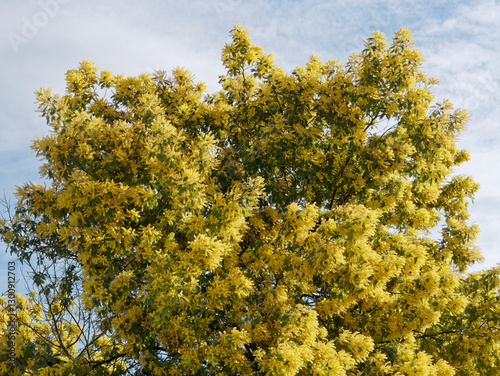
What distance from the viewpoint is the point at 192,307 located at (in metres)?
7.40

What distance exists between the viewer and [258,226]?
8.84m

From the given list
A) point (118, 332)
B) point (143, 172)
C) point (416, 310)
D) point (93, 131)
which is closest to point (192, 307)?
point (118, 332)

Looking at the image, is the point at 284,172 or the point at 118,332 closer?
the point at 118,332

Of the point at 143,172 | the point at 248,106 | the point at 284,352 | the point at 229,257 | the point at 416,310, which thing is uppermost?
the point at 248,106

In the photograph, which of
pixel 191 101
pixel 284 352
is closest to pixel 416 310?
pixel 284 352

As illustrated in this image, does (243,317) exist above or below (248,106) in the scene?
below

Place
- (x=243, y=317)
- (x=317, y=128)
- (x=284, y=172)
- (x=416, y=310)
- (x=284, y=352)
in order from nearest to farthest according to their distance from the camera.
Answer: (x=284, y=352), (x=243, y=317), (x=416, y=310), (x=317, y=128), (x=284, y=172)

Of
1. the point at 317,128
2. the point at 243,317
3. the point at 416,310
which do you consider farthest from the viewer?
the point at 317,128

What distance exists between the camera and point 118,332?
26.1 ft

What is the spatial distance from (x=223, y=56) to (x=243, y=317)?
517cm

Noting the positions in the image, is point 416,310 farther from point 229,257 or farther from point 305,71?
point 305,71

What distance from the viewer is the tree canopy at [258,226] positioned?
24.9ft

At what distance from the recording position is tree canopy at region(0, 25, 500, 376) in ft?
24.9

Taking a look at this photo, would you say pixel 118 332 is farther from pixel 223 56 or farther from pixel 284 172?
pixel 223 56
